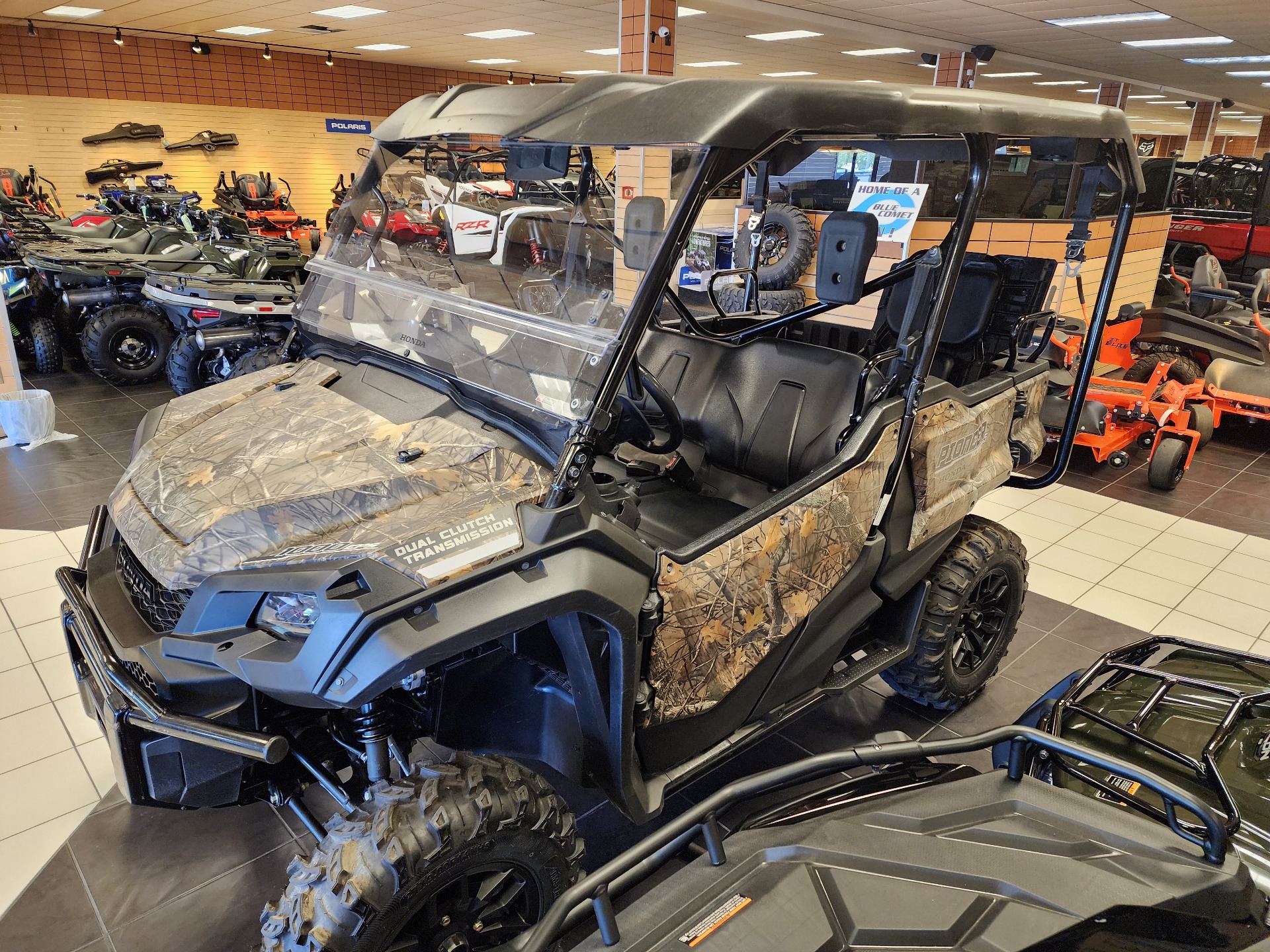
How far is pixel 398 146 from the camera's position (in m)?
2.89

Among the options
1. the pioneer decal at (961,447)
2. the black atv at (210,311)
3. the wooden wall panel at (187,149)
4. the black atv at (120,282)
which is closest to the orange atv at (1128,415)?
the pioneer decal at (961,447)

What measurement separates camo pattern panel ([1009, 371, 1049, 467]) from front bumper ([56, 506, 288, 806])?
280 cm

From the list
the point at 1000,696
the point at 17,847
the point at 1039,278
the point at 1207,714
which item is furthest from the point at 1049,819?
the point at 17,847

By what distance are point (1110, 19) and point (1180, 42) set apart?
107 inches

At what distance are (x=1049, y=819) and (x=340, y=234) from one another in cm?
281

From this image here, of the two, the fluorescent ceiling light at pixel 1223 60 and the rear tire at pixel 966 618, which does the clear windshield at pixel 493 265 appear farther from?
the fluorescent ceiling light at pixel 1223 60

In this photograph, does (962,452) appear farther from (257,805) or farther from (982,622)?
(257,805)

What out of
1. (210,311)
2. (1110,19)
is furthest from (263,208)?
(1110,19)

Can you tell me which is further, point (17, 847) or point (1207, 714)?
point (17, 847)

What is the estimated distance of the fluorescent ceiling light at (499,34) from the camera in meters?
13.7

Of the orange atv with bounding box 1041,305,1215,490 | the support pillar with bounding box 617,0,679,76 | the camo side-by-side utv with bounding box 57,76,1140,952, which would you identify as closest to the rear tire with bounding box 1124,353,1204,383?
the orange atv with bounding box 1041,305,1215,490

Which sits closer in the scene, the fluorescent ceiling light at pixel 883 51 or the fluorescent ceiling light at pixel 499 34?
the fluorescent ceiling light at pixel 499 34

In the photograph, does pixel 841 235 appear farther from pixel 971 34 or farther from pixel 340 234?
pixel 971 34

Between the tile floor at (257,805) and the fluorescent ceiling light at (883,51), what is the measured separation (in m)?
9.94
